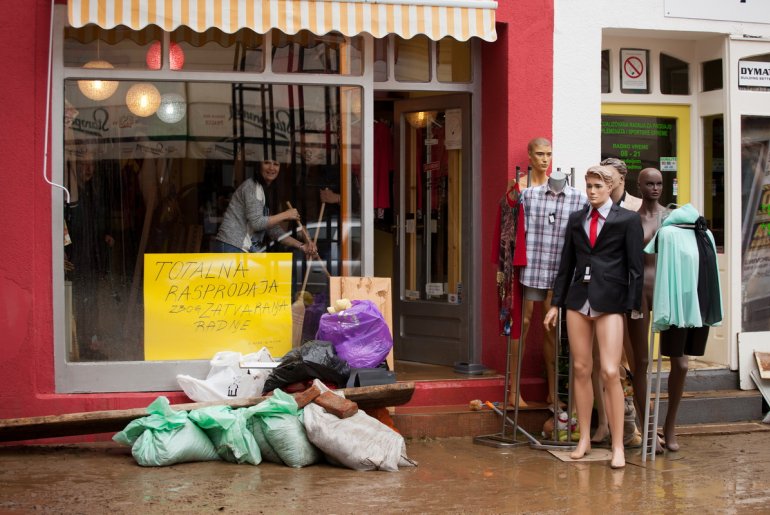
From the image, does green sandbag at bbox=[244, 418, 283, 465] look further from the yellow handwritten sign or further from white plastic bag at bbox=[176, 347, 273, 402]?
the yellow handwritten sign

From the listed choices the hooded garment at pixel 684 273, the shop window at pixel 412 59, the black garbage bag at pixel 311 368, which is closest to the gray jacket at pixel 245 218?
the black garbage bag at pixel 311 368

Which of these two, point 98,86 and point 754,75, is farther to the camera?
point 754,75

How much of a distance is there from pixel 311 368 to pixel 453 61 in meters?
3.18

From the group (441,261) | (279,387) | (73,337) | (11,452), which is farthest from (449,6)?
(11,452)

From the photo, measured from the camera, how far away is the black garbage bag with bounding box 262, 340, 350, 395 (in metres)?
7.96

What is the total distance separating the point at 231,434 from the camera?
24.6ft

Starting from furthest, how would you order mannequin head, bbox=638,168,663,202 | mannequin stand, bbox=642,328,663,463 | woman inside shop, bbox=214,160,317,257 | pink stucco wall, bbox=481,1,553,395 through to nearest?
pink stucco wall, bbox=481,1,553,395
woman inside shop, bbox=214,160,317,257
mannequin head, bbox=638,168,663,202
mannequin stand, bbox=642,328,663,463

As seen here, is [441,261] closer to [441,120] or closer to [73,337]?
[441,120]

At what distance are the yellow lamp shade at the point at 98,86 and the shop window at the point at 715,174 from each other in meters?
5.15

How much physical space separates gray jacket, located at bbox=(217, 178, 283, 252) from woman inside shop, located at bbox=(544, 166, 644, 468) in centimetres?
252

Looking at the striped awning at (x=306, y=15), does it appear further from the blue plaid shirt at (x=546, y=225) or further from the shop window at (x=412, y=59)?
the blue plaid shirt at (x=546, y=225)

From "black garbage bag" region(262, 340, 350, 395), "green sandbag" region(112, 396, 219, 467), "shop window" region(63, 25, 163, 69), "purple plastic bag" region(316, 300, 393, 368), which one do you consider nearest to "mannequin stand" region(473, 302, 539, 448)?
"purple plastic bag" region(316, 300, 393, 368)

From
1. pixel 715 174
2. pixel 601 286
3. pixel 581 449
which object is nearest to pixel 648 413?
pixel 581 449

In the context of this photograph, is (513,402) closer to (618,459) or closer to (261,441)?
(618,459)
